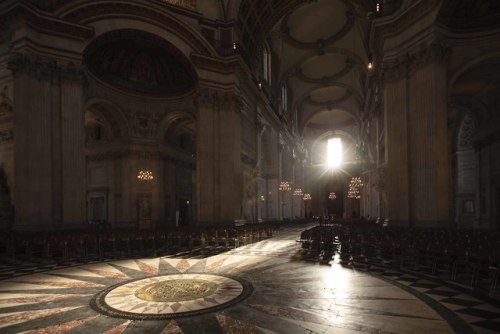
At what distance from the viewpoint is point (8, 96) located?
50.0 feet

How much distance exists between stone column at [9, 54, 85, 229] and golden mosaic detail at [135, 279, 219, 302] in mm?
9912

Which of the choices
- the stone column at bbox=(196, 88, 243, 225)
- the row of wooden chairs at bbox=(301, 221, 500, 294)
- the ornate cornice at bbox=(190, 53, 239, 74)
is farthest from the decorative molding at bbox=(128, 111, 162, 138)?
the row of wooden chairs at bbox=(301, 221, 500, 294)

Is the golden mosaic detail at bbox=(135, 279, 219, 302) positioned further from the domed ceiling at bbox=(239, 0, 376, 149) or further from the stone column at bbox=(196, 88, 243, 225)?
the domed ceiling at bbox=(239, 0, 376, 149)

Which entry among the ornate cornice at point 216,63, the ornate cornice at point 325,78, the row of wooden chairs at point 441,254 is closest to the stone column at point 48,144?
the ornate cornice at point 216,63

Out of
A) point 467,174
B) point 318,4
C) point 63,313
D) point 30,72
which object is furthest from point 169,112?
point 467,174

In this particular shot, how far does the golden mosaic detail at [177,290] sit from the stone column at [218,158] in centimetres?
1192

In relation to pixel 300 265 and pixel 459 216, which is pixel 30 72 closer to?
pixel 300 265

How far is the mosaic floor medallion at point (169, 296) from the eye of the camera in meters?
5.90

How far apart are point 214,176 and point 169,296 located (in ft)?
45.3

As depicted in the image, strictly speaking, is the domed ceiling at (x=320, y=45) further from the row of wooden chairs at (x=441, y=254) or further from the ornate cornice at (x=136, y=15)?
Result: the row of wooden chairs at (x=441, y=254)

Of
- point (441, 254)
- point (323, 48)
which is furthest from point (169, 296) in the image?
point (323, 48)

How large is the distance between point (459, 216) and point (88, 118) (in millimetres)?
27618

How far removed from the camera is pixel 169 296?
6.83 metres

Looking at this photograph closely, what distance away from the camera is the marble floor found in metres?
5.20
